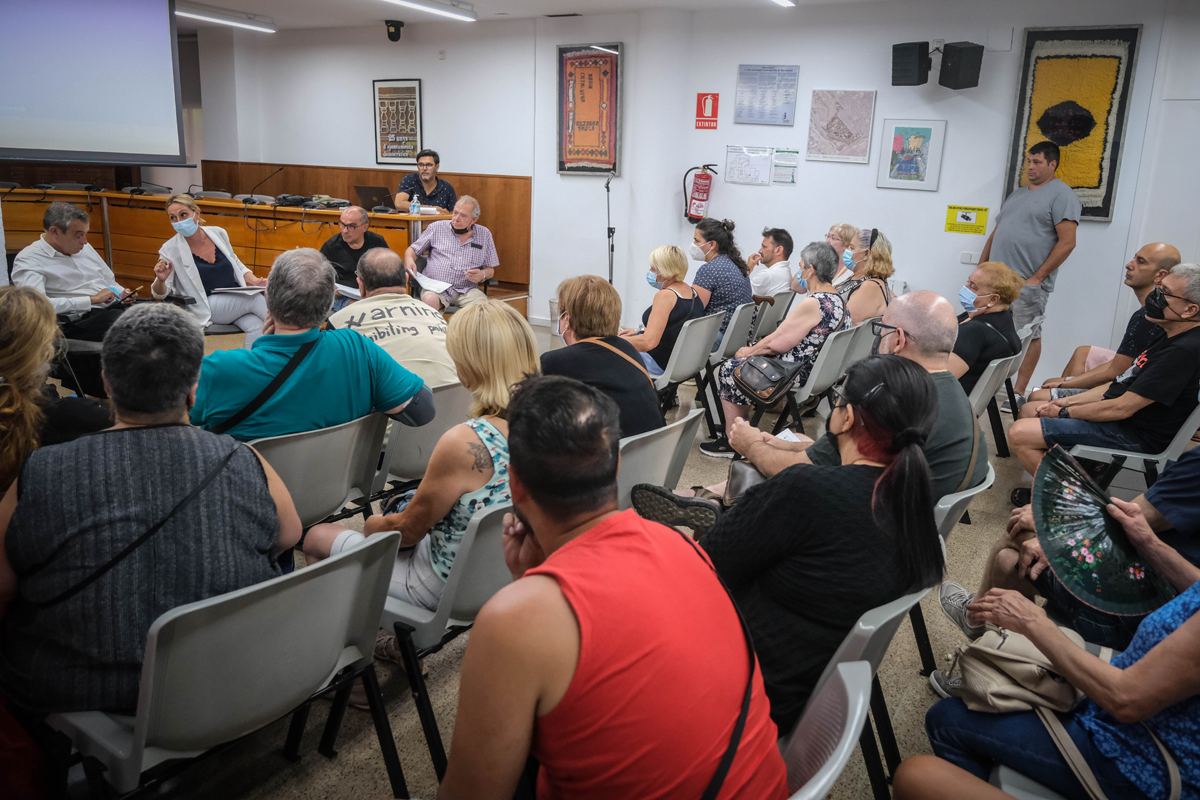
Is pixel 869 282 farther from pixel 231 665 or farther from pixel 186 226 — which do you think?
pixel 186 226

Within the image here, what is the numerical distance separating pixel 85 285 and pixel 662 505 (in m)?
4.31

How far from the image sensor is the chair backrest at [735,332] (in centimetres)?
467

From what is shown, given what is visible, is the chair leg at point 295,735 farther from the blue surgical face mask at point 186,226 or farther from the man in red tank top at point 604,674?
the blue surgical face mask at point 186,226

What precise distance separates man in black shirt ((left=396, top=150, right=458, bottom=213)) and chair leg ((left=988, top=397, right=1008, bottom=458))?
15.5 feet

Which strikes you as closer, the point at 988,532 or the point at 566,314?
the point at 566,314

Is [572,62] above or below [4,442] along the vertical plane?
above

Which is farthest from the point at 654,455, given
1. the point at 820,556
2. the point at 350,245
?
the point at 350,245

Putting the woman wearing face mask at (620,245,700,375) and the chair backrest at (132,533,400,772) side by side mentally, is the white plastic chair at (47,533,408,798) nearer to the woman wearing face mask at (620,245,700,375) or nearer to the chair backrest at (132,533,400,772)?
the chair backrest at (132,533,400,772)

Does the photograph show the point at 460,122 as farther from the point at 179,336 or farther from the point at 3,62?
the point at 179,336

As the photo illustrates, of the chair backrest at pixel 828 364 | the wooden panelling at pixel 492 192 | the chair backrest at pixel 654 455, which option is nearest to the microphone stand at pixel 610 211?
the wooden panelling at pixel 492 192

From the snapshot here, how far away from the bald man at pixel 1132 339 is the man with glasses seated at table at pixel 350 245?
4.59 m

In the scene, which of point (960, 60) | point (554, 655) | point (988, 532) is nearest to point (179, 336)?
point (554, 655)

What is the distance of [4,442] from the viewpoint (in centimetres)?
173

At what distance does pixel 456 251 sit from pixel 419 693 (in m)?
5.10
